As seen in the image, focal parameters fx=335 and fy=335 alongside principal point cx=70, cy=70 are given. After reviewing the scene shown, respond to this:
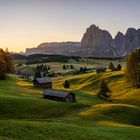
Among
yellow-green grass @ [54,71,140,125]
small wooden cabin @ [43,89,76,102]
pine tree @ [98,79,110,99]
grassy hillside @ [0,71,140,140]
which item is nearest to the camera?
grassy hillside @ [0,71,140,140]

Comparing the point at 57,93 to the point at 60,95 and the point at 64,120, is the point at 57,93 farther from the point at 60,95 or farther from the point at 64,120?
the point at 64,120

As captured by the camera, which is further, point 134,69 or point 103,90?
point 134,69

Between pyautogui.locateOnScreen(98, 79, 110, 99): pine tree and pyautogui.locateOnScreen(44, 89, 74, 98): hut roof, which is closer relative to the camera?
pyautogui.locateOnScreen(44, 89, 74, 98): hut roof

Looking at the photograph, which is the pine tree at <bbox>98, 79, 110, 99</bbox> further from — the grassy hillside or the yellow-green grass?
the grassy hillside

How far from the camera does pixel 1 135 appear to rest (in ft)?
123

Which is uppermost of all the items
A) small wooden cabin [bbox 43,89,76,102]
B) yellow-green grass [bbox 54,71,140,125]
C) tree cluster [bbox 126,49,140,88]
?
tree cluster [bbox 126,49,140,88]

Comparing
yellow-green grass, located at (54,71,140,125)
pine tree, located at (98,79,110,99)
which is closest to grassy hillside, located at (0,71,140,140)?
yellow-green grass, located at (54,71,140,125)

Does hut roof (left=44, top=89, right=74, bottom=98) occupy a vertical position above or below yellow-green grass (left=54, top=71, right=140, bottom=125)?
above

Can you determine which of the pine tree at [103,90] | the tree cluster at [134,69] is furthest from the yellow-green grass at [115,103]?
the tree cluster at [134,69]

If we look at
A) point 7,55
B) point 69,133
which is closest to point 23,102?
point 69,133

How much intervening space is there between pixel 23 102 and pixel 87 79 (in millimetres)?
90533

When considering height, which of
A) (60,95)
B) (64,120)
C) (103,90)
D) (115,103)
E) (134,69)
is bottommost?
(115,103)

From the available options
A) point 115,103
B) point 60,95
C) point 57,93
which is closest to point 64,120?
point 60,95

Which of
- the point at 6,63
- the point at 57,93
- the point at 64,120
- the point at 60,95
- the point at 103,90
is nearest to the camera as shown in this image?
the point at 64,120
